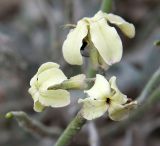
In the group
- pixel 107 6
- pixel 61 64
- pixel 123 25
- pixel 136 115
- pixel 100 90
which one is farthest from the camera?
pixel 61 64

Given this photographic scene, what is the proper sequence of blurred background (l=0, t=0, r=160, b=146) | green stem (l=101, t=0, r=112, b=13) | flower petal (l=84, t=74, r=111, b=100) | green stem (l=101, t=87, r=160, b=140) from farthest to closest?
blurred background (l=0, t=0, r=160, b=146) → green stem (l=101, t=87, r=160, b=140) → green stem (l=101, t=0, r=112, b=13) → flower petal (l=84, t=74, r=111, b=100)

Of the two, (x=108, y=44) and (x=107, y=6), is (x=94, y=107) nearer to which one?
(x=108, y=44)

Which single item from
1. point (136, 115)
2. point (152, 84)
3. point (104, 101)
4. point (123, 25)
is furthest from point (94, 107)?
point (136, 115)

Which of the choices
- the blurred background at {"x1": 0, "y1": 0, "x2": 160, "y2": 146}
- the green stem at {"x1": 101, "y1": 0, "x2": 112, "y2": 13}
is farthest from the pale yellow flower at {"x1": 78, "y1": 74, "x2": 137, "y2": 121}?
the blurred background at {"x1": 0, "y1": 0, "x2": 160, "y2": 146}

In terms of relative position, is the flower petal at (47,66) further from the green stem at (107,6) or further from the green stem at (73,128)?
the green stem at (107,6)

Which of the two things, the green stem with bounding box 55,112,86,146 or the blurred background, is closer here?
the green stem with bounding box 55,112,86,146

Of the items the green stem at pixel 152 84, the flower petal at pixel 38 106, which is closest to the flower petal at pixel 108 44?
the flower petal at pixel 38 106

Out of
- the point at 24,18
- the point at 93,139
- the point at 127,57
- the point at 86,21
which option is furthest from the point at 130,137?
the point at 24,18

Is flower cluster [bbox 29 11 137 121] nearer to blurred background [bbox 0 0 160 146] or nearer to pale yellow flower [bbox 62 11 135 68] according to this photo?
pale yellow flower [bbox 62 11 135 68]
